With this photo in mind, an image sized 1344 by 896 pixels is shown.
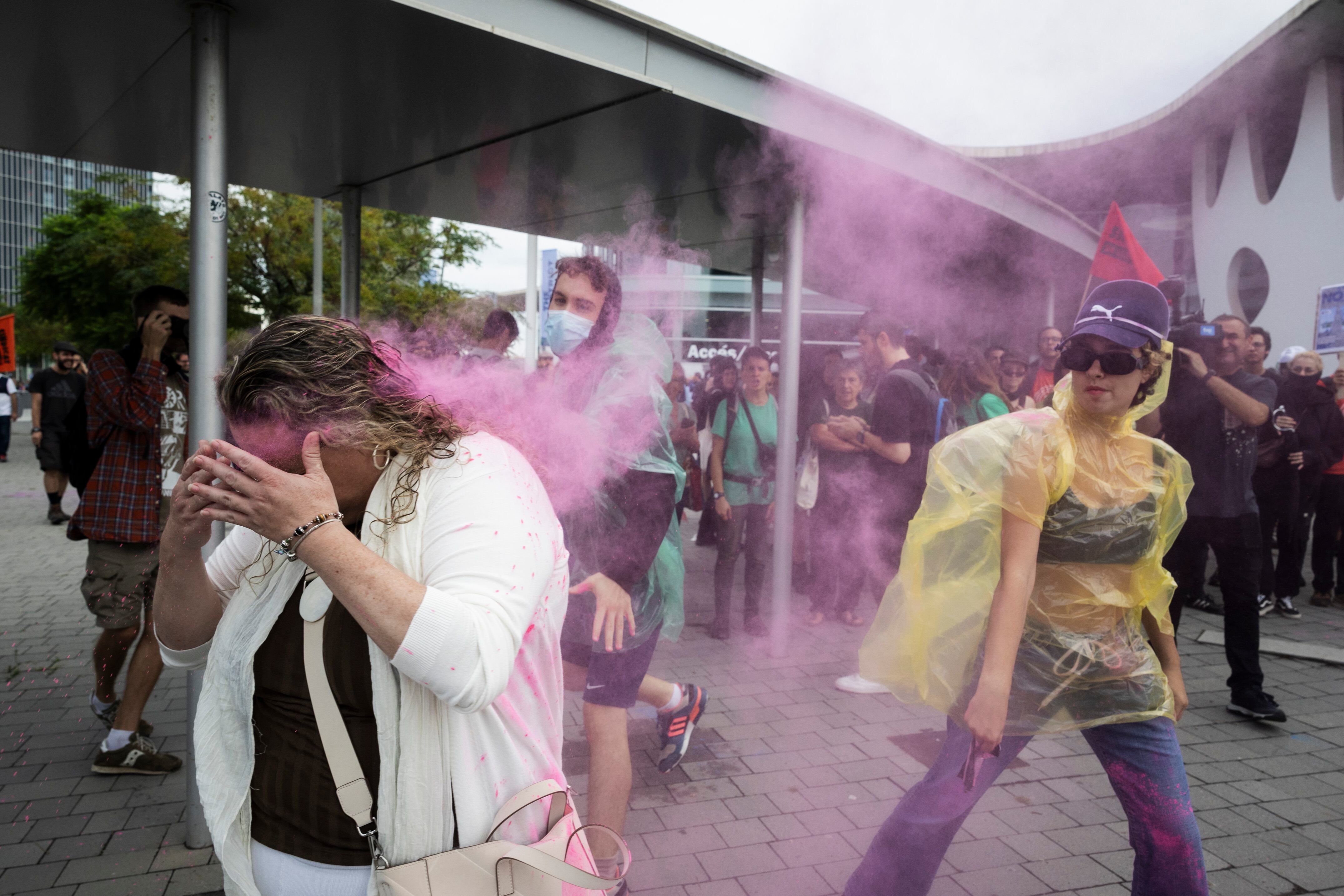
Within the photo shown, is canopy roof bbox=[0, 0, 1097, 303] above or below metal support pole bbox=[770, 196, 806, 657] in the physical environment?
above

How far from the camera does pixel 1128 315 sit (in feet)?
6.72

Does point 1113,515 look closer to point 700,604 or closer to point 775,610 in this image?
point 775,610

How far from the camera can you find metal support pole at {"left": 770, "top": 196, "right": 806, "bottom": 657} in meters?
4.88

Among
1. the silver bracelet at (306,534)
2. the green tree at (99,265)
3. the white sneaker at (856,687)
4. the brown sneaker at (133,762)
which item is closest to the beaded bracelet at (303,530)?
the silver bracelet at (306,534)

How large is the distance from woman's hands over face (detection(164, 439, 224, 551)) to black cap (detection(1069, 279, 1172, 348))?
190 centimetres

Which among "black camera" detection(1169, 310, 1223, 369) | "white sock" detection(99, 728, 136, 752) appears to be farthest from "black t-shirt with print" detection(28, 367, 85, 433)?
"black camera" detection(1169, 310, 1223, 369)

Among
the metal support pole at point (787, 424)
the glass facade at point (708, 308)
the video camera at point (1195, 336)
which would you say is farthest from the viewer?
the metal support pole at point (787, 424)

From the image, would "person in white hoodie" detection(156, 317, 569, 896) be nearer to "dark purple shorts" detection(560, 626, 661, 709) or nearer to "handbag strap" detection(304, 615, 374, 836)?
"handbag strap" detection(304, 615, 374, 836)

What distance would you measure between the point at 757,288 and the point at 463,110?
4024 millimetres

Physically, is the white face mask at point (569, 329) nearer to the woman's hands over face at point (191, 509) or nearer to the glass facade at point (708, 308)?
the glass facade at point (708, 308)

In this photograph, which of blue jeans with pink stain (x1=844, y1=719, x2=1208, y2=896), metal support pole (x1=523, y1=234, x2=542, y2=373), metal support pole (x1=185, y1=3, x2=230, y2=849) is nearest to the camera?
blue jeans with pink stain (x1=844, y1=719, x2=1208, y2=896)

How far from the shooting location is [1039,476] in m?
1.98

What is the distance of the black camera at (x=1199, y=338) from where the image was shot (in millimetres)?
4238

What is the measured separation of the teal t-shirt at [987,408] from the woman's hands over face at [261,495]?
4763mm
